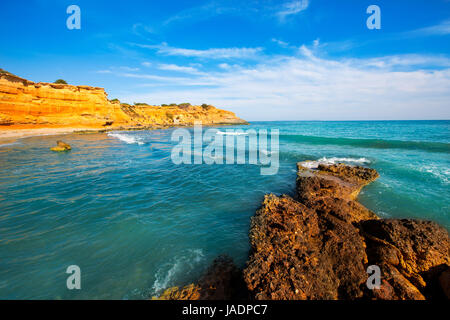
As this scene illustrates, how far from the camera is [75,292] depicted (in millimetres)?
3467

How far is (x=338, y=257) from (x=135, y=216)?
6.18 meters

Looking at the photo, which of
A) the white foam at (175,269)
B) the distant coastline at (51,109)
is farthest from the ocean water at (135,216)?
the distant coastline at (51,109)

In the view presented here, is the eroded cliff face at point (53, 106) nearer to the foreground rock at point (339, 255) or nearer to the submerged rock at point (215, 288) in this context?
the submerged rock at point (215, 288)

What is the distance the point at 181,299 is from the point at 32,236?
514cm

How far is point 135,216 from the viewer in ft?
20.2

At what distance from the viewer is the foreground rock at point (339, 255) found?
2963 mm

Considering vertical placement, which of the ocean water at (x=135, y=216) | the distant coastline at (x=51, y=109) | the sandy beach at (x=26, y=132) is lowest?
the ocean water at (x=135, y=216)

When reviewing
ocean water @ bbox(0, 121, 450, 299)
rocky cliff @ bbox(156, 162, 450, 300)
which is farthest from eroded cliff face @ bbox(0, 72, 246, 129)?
rocky cliff @ bbox(156, 162, 450, 300)

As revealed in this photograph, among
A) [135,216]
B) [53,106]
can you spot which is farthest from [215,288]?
[53,106]

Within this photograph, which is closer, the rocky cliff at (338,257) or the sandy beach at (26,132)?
the rocky cliff at (338,257)

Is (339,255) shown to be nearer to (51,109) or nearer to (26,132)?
(26,132)

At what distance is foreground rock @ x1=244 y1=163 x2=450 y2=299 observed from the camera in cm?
296

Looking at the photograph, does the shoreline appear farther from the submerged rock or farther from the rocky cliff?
the rocky cliff

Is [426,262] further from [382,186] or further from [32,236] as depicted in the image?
[32,236]
